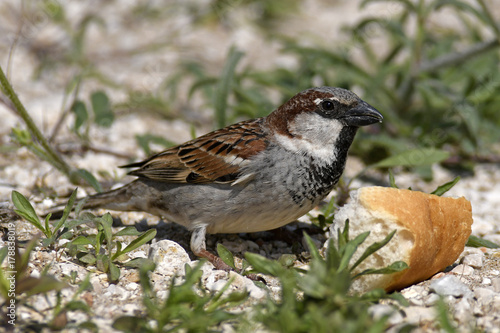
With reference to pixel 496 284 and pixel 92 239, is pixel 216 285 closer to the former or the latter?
pixel 92 239

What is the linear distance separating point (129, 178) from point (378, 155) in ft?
7.45

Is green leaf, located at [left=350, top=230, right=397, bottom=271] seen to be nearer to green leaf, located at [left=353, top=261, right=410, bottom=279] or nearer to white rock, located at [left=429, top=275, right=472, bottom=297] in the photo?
green leaf, located at [left=353, top=261, right=410, bottom=279]

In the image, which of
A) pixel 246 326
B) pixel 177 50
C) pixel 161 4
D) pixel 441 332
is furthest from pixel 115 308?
pixel 161 4

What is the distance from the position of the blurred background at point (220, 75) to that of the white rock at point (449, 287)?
4.49 feet

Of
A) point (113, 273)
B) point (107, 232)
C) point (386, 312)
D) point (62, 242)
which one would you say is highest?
point (62, 242)

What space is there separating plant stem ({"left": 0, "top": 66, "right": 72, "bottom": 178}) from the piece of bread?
7.06ft

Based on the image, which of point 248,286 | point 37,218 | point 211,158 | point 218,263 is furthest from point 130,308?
point 211,158

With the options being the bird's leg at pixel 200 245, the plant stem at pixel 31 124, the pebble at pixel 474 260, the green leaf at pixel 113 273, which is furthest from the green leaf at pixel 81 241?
the pebble at pixel 474 260

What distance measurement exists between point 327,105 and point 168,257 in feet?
4.40

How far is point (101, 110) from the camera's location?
514 centimetres

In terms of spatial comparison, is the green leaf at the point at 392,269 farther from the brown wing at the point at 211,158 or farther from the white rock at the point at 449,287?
the brown wing at the point at 211,158

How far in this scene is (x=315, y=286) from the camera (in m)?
2.36

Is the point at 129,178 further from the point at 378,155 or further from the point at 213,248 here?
A: the point at 378,155

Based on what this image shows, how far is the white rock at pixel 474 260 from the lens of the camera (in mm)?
3252
